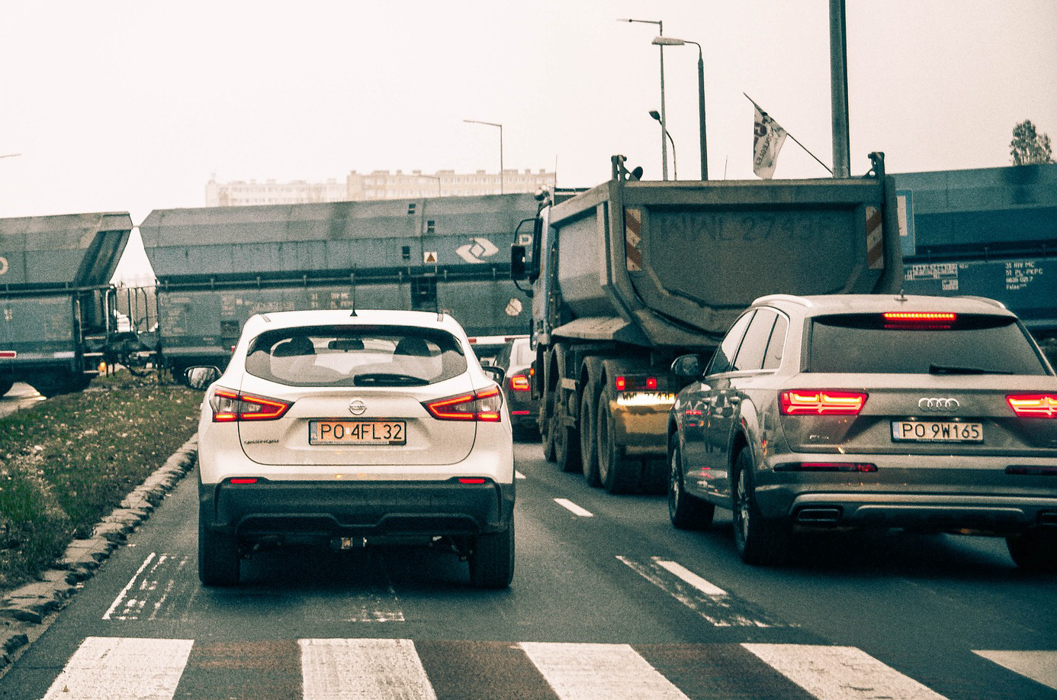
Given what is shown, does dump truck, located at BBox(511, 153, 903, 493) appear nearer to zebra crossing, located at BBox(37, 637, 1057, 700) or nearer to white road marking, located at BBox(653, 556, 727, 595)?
white road marking, located at BBox(653, 556, 727, 595)

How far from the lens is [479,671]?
243 inches

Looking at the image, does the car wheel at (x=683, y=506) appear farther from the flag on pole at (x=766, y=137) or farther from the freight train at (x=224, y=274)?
the freight train at (x=224, y=274)

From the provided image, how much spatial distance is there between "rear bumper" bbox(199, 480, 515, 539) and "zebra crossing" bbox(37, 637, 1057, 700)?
108 cm

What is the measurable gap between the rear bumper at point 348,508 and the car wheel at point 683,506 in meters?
3.51

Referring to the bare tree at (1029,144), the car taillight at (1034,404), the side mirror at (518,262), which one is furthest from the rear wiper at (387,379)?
the bare tree at (1029,144)

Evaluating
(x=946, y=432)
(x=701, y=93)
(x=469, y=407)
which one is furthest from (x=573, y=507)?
(x=701, y=93)

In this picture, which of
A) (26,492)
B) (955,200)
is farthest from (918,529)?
(955,200)

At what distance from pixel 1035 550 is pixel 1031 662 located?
2925 millimetres

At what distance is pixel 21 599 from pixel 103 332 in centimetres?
2793

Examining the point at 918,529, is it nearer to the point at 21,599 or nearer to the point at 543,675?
the point at 543,675

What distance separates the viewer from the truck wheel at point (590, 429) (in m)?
Result: 14.7

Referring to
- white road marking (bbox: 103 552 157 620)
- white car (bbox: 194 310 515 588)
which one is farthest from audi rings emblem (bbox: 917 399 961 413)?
white road marking (bbox: 103 552 157 620)

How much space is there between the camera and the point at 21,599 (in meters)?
7.70

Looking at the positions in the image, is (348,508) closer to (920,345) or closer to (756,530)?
(756,530)
